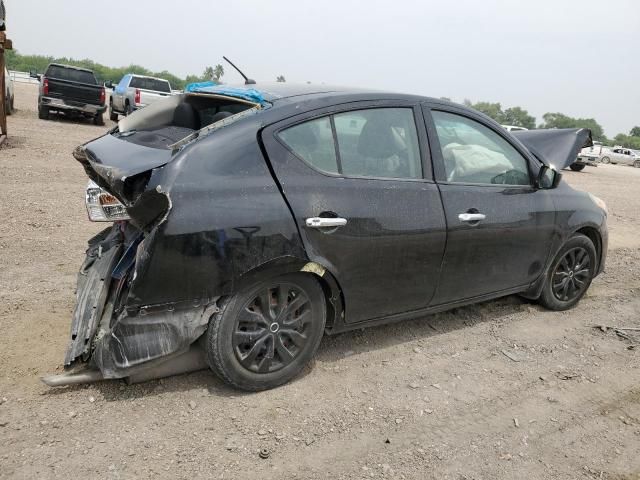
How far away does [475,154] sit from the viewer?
4.04 meters

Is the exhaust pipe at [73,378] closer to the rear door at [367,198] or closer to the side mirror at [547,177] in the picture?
the rear door at [367,198]

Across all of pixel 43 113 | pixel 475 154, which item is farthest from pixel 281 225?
pixel 43 113

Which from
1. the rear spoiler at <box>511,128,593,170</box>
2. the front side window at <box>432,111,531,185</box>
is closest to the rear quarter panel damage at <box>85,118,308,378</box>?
the front side window at <box>432,111,531,185</box>

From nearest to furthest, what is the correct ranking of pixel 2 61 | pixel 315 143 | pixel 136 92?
pixel 315 143, pixel 2 61, pixel 136 92

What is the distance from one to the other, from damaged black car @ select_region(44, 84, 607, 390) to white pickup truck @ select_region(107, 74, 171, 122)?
53.1ft

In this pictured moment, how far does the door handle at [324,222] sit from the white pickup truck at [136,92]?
1697 cm

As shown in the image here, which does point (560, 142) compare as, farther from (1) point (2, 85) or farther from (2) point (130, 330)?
(1) point (2, 85)

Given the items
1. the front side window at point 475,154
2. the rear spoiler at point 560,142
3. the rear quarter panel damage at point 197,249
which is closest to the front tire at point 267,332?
the rear quarter panel damage at point 197,249

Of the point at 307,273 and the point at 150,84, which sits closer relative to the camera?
the point at 307,273

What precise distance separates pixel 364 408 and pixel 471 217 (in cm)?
152

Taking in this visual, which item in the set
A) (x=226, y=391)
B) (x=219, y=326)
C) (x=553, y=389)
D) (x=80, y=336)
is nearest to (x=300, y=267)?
(x=219, y=326)

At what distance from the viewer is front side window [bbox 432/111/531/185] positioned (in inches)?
152

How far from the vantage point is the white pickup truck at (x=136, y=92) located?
740 inches

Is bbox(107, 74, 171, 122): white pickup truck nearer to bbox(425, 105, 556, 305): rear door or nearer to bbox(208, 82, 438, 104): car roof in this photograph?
bbox(208, 82, 438, 104): car roof
